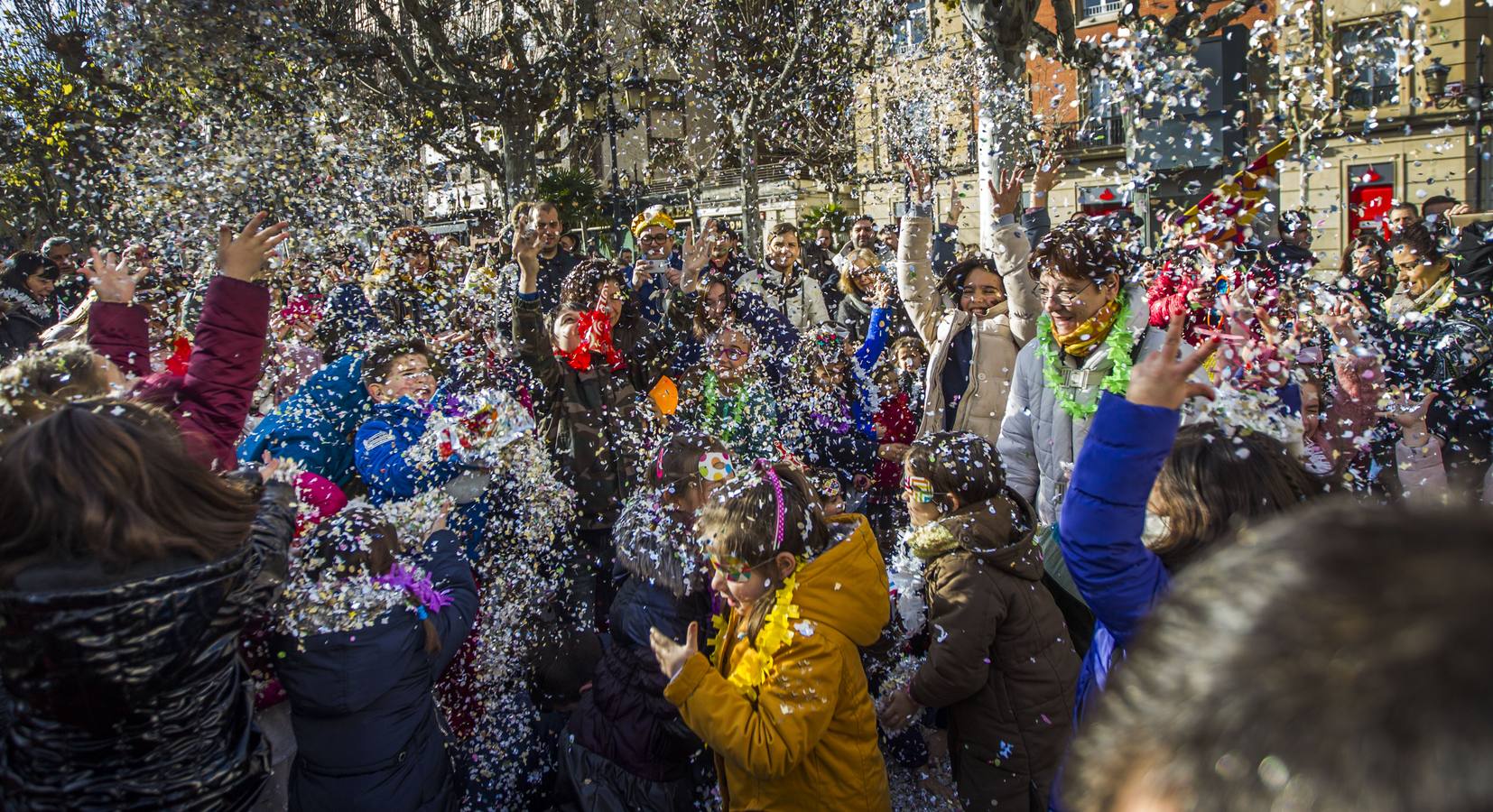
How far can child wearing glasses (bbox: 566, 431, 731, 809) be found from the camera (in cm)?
267

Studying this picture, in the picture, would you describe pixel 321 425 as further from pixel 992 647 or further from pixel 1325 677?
pixel 1325 677

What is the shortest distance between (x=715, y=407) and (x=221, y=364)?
2.42 m

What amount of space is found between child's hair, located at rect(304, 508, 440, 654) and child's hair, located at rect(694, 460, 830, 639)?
88 cm

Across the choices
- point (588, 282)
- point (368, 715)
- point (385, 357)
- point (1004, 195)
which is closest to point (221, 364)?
point (385, 357)

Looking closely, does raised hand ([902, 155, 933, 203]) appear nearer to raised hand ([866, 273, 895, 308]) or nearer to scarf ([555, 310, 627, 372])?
raised hand ([866, 273, 895, 308])

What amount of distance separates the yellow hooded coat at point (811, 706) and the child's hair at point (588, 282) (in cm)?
258

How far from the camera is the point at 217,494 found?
1.86m

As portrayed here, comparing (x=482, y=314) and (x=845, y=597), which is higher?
(x=482, y=314)

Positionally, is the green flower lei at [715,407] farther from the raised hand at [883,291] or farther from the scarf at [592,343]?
the raised hand at [883,291]

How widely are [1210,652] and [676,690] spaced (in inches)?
66.2

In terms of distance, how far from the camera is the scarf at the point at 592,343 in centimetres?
432

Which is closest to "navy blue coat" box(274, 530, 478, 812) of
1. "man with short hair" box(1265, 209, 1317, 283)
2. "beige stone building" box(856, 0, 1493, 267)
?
"man with short hair" box(1265, 209, 1317, 283)

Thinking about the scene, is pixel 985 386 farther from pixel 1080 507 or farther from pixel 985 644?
pixel 1080 507

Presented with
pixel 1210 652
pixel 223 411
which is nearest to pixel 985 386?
pixel 223 411
